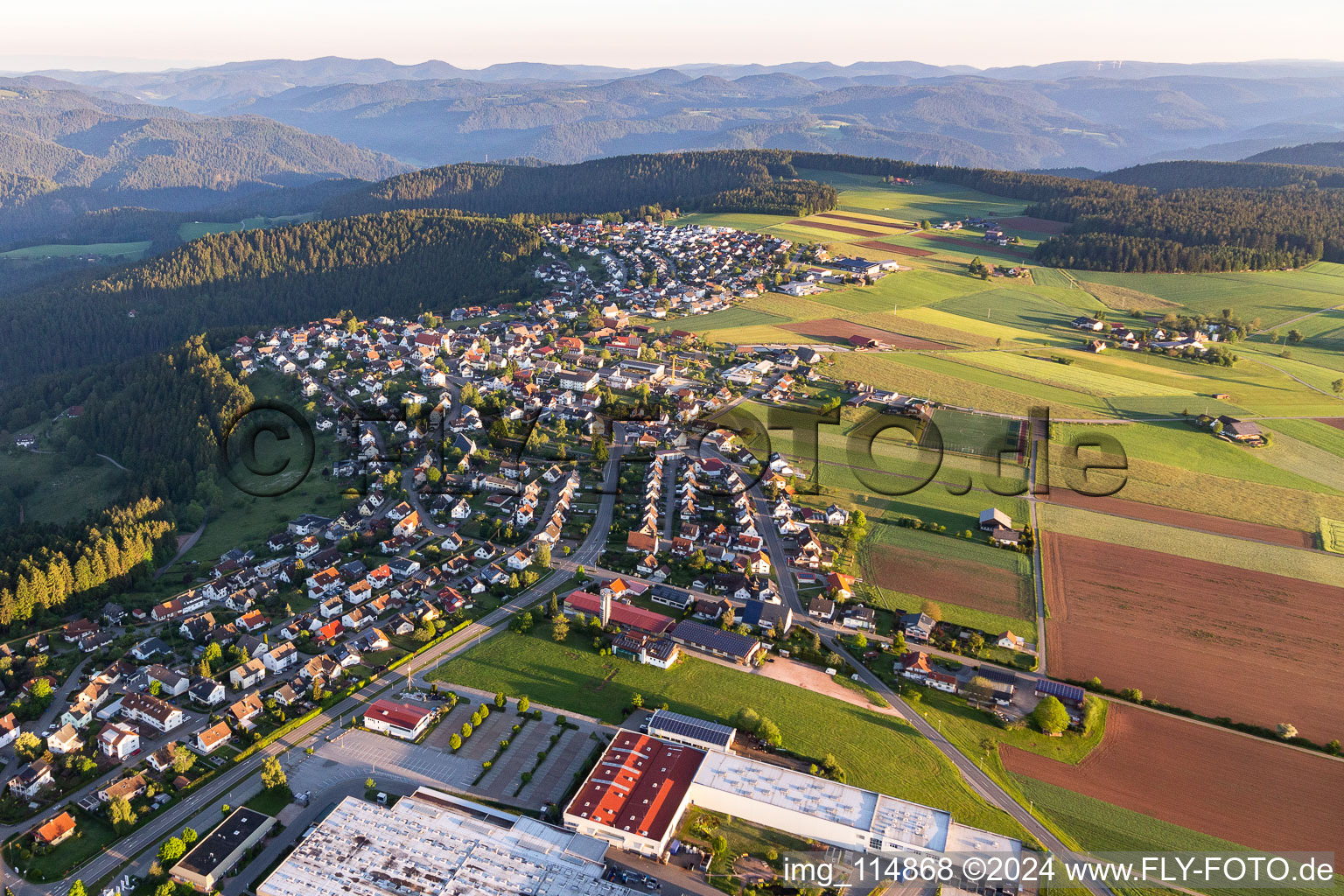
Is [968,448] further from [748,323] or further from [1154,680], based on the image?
[748,323]

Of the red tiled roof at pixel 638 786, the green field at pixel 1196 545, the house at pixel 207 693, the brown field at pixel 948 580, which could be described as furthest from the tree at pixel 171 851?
the green field at pixel 1196 545

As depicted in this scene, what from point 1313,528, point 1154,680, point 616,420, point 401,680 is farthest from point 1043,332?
point 401,680

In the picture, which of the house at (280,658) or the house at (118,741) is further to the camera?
the house at (280,658)

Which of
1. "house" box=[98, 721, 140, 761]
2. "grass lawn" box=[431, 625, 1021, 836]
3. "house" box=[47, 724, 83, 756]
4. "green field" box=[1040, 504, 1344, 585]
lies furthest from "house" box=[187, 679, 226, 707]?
"green field" box=[1040, 504, 1344, 585]

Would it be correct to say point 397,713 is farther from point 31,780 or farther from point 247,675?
point 31,780

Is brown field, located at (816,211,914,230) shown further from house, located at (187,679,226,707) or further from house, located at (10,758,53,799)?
house, located at (10,758,53,799)

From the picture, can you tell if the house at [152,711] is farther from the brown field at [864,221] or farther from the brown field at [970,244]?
the brown field at [864,221]
